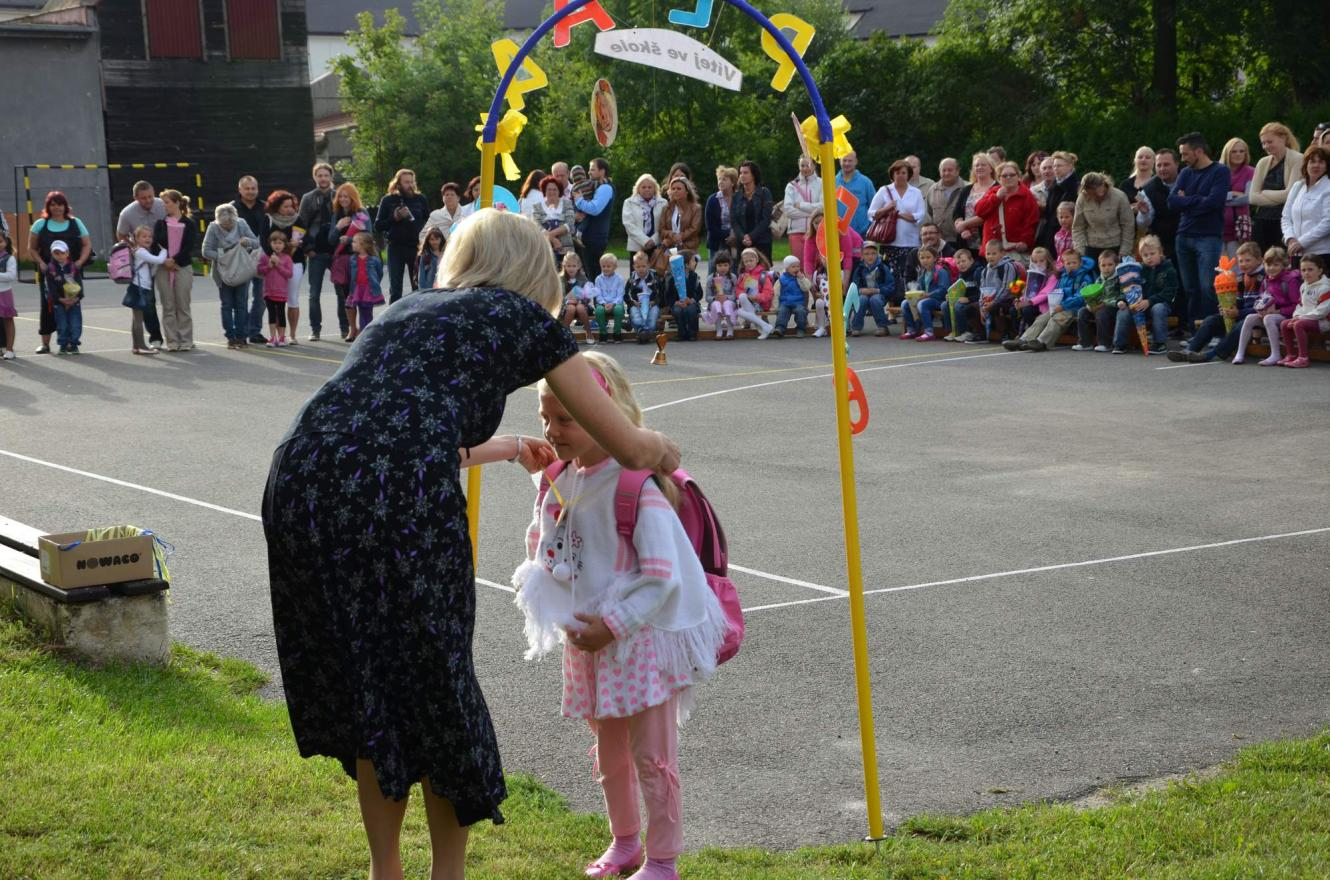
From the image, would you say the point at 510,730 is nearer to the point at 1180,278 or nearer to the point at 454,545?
the point at 454,545

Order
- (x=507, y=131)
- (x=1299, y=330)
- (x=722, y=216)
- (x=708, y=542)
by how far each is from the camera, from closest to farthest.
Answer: (x=708, y=542), (x=507, y=131), (x=1299, y=330), (x=722, y=216)

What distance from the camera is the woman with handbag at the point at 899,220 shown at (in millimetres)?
19516

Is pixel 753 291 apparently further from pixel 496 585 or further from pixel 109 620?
pixel 109 620

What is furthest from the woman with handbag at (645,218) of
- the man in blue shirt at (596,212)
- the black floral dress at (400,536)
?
the black floral dress at (400,536)

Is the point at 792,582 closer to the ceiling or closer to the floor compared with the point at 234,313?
closer to the floor

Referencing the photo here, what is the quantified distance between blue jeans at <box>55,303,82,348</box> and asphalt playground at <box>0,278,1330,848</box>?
2.52 m

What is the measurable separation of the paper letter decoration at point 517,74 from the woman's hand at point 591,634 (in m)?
2.22

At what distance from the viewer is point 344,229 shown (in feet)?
64.5

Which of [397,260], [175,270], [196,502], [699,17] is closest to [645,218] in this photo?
[397,260]

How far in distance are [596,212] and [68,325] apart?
6.75 m

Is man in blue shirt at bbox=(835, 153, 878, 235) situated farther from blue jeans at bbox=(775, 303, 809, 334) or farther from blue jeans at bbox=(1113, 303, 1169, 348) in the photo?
blue jeans at bbox=(1113, 303, 1169, 348)

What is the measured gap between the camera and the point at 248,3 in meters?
41.2

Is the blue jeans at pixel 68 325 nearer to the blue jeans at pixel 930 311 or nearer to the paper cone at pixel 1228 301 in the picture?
the blue jeans at pixel 930 311

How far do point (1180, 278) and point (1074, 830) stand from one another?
13.5 meters
